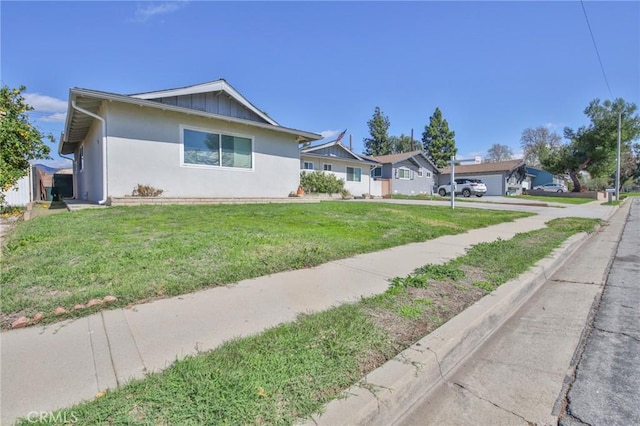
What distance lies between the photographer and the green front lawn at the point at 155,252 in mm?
3424

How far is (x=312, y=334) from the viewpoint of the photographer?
268 cm

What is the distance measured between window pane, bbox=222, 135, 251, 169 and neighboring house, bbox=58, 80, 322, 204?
0.04 metres

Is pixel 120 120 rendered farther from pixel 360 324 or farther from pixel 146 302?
pixel 360 324

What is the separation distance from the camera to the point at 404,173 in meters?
33.4

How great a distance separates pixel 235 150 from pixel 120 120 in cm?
407

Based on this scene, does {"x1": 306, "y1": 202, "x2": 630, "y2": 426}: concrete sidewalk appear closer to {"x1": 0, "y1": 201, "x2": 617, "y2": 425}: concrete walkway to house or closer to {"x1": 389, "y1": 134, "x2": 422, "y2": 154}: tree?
{"x1": 0, "y1": 201, "x2": 617, "y2": 425}: concrete walkway to house

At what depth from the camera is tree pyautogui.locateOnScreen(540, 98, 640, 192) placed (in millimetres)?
34281

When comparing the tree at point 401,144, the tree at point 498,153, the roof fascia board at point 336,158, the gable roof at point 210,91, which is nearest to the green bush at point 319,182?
the roof fascia board at point 336,158

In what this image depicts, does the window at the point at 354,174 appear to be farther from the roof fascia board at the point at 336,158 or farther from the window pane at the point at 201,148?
the window pane at the point at 201,148

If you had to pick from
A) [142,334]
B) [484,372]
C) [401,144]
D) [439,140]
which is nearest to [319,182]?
[142,334]

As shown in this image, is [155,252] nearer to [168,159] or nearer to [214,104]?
[168,159]

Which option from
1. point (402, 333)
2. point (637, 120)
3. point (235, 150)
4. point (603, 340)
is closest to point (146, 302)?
point (402, 333)

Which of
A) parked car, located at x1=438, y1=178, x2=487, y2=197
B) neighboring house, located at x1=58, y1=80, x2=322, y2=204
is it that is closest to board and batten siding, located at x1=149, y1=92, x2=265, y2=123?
neighboring house, located at x1=58, y1=80, x2=322, y2=204

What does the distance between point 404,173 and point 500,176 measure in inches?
590
